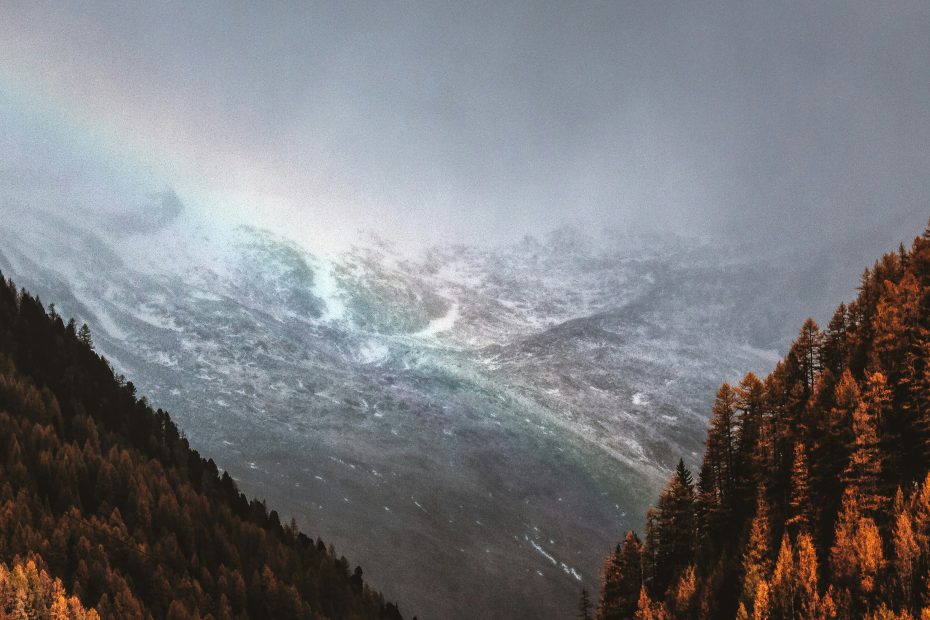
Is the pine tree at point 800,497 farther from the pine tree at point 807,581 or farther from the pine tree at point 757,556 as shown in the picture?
the pine tree at point 807,581

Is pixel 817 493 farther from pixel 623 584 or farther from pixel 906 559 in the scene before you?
pixel 623 584

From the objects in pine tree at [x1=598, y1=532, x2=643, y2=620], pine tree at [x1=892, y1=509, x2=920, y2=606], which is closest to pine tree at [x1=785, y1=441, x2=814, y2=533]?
pine tree at [x1=892, y1=509, x2=920, y2=606]

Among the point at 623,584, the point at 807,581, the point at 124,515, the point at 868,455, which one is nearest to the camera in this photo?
the point at 807,581

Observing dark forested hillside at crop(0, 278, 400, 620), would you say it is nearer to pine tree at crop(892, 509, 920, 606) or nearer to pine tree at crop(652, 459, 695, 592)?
Answer: pine tree at crop(652, 459, 695, 592)

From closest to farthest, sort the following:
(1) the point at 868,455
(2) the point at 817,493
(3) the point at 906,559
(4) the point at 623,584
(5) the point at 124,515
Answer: (3) the point at 906,559, (1) the point at 868,455, (2) the point at 817,493, (4) the point at 623,584, (5) the point at 124,515

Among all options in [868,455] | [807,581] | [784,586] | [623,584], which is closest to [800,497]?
[868,455]

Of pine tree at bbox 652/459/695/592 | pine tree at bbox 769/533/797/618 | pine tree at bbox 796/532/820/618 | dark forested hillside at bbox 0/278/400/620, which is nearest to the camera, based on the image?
pine tree at bbox 796/532/820/618
